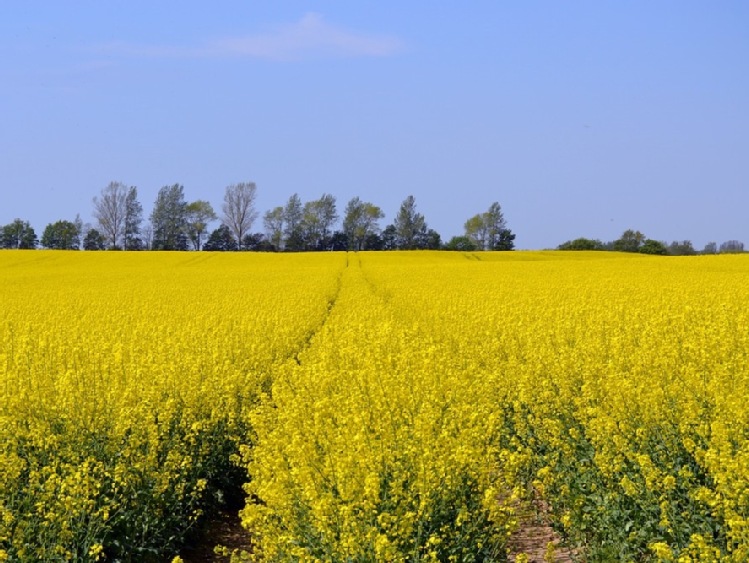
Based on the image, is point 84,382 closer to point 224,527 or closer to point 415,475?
point 224,527

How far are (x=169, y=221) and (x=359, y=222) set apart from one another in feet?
75.9

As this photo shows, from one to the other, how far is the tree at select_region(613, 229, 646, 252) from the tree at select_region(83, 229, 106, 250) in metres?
59.5

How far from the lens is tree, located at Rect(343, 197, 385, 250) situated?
100625 millimetres

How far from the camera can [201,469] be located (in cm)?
741

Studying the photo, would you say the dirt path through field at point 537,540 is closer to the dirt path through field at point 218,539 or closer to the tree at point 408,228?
the dirt path through field at point 218,539

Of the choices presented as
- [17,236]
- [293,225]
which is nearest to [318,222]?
[293,225]

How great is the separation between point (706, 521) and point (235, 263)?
52.7 metres

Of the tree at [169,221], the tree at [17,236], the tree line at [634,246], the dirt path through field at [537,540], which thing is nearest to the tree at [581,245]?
the tree line at [634,246]

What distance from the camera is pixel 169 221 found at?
102 meters

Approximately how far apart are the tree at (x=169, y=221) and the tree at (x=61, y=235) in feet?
31.9

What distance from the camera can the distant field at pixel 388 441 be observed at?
486 cm

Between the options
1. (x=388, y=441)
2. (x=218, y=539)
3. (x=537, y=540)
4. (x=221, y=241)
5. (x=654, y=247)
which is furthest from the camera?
(x=221, y=241)

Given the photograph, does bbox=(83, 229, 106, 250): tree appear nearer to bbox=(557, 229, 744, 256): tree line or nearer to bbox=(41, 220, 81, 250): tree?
bbox=(41, 220, 81, 250): tree

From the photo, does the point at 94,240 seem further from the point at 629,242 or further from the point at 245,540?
the point at 245,540
